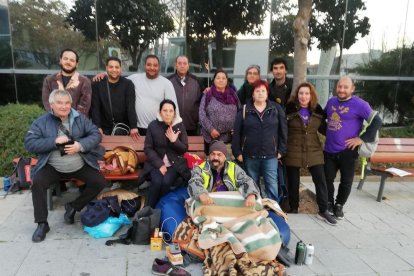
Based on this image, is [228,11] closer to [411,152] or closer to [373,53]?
[373,53]

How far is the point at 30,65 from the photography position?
792 cm

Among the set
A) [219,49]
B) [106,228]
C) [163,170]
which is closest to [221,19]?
[219,49]

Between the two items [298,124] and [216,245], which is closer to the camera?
[216,245]

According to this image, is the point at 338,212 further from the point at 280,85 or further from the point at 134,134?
the point at 134,134

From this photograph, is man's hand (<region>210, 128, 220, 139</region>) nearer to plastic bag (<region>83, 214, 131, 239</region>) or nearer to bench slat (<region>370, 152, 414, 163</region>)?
plastic bag (<region>83, 214, 131, 239</region>)

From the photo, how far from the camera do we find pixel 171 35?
316 inches

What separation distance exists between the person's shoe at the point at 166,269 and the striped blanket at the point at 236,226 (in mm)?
298

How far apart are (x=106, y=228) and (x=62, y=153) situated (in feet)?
3.17

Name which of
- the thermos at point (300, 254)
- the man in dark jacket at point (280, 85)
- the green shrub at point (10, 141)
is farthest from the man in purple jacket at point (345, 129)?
the green shrub at point (10, 141)

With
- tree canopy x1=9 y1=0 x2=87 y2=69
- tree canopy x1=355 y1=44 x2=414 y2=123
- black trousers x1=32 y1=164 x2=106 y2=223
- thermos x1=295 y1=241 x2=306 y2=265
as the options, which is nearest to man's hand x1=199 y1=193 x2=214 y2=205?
thermos x1=295 y1=241 x2=306 y2=265

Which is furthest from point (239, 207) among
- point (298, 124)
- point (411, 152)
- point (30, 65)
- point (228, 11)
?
point (30, 65)

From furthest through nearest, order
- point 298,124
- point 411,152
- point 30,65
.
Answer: point 30,65
point 411,152
point 298,124

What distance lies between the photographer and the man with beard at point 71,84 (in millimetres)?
4594

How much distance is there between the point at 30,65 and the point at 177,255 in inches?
246
